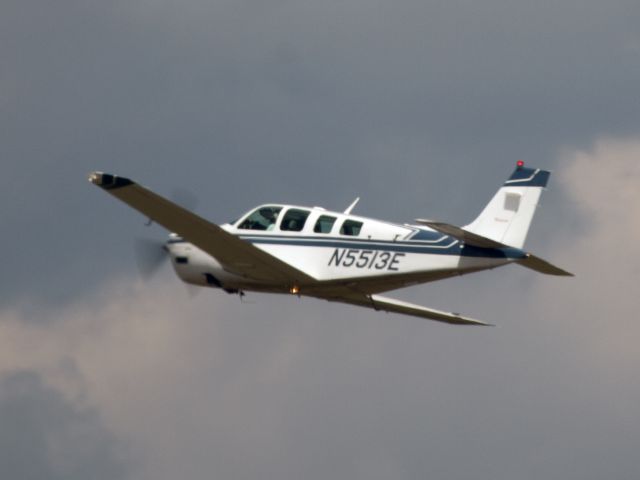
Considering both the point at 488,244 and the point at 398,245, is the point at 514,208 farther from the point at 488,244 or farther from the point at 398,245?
the point at 398,245

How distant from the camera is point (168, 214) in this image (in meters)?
44.4

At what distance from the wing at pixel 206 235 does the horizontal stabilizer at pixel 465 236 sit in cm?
423

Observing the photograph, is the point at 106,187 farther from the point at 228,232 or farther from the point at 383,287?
the point at 383,287

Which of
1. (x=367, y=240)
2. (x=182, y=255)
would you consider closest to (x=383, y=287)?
(x=367, y=240)

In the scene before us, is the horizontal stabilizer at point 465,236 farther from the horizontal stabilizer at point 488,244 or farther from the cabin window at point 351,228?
the cabin window at point 351,228

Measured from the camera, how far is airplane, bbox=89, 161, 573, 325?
145 ft

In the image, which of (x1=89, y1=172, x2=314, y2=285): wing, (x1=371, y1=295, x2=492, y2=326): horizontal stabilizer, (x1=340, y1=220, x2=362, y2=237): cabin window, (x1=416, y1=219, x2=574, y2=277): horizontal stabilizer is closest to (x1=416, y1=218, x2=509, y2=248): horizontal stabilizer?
(x1=416, y1=219, x2=574, y2=277): horizontal stabilizer

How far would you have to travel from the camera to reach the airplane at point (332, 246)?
44125 mm

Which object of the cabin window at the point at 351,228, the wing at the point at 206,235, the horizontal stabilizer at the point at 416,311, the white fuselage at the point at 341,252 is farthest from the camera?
the horizontal stabilizer at the point at 416,311

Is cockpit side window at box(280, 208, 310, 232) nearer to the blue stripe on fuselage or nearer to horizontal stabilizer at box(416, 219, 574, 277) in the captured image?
the blue stripe on fuselage

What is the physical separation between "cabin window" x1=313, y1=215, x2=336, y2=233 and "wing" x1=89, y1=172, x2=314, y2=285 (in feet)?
3.96

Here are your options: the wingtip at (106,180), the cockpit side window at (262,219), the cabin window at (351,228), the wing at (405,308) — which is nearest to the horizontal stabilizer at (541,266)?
the cabin window at (351,228)

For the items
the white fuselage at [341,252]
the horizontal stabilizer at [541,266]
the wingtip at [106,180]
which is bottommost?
the wingtip at [106,180]

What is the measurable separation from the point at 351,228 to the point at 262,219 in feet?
8.14
